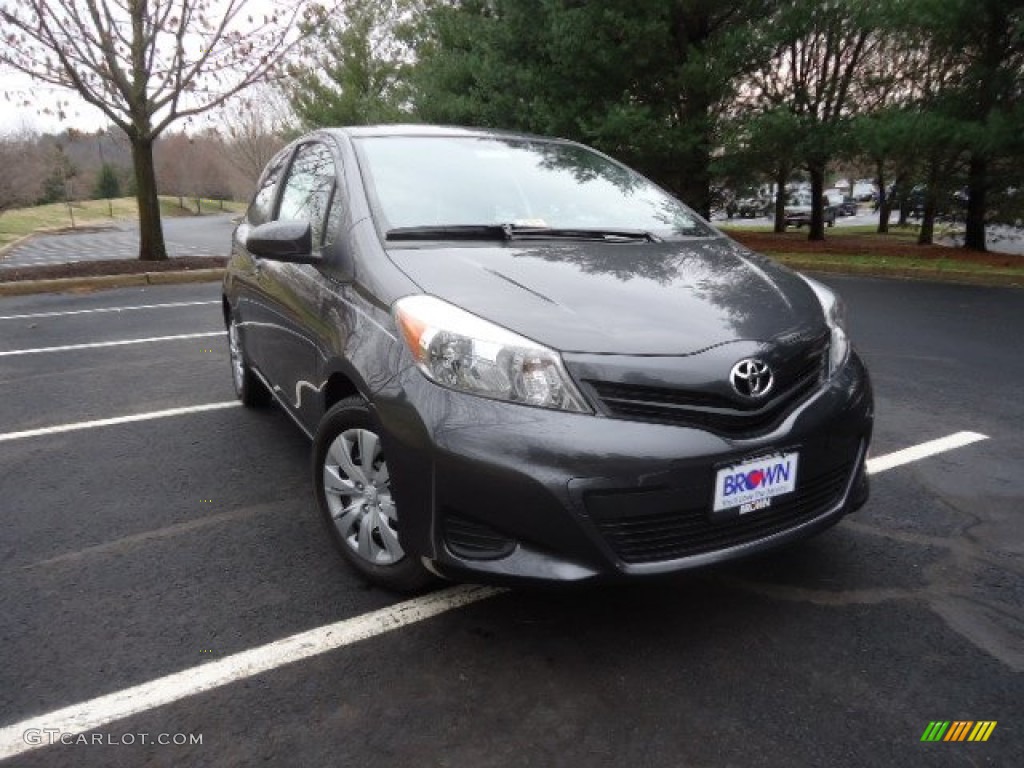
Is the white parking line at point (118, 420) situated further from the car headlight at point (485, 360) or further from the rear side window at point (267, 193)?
the car headlight at point (485, 360)

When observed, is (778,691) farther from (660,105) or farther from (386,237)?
(660,105)

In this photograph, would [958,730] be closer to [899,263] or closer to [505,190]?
[505,190]

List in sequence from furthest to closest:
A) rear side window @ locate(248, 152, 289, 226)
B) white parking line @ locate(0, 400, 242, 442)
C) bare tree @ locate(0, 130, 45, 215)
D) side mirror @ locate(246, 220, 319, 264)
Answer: bare tree @ locate(0, 130, 45, 215), white parking line @ locate(0, 400, 242, 442), rear side window @ locate(248, 152, 289, 226), side mirror @ locate(246, 220, 319, 264)

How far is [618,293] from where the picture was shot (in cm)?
248

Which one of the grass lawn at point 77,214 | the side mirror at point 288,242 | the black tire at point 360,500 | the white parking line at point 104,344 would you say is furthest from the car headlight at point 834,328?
the grass lawn at point 77,214

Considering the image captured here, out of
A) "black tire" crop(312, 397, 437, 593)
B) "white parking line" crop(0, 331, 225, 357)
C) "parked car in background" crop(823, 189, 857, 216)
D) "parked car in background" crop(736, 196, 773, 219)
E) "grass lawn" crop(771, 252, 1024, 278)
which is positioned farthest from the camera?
"parked car in background" crop(823, 189, 857, 216)

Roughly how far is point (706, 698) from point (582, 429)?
824 mm

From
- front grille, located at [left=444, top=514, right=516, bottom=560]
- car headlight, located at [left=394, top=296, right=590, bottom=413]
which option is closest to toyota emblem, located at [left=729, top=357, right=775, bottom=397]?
car headlight, located at [left=394, top=296, right=590, bottom=413]

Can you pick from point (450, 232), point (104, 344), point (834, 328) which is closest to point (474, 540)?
point (450, 232)

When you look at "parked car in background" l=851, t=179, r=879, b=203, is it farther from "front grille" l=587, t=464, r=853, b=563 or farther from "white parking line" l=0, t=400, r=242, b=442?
"front grille" l=587, t=464, r=853, b=563

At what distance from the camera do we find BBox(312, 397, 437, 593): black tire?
250cm

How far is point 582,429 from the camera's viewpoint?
206 cm

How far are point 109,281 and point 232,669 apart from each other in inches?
433

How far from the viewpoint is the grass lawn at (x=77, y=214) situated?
40.2 metres
